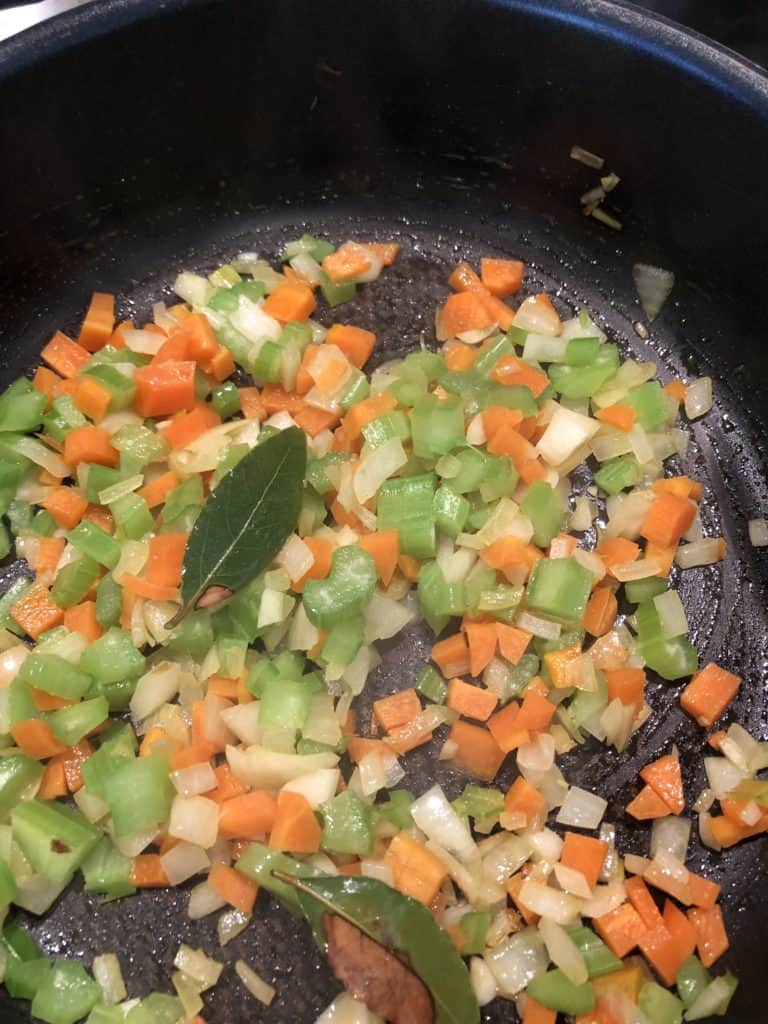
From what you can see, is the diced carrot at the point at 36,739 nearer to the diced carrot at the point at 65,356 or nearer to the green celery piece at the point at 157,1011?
the green celery piece at the point at 157,1011

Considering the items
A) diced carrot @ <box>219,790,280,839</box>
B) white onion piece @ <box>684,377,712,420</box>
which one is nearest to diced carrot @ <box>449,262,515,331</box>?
white onion piece @ <box>684,377,712,420</box>

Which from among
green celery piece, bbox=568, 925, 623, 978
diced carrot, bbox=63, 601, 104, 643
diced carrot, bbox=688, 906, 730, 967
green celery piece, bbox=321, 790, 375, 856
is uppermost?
diced carrot, bbox=63, 601, 104, 643

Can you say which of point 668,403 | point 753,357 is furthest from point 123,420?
point 753,357

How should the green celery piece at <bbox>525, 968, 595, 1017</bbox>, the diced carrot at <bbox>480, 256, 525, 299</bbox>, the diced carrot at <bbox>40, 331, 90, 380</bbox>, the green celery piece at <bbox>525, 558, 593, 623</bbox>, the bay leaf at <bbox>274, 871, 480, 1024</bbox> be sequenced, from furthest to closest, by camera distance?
the diced carrot at <bbox>480, 256, 525, 299</bbox> < the diced carrot at <bbox>40, 331, 90, 380</bbox> < the green celery piece at <bbox>525, 558, 593, 623</bbox> < the green celery piece at <bbox>525, 968, 595, 1017</bbox> < the bay leaf at <bbox>274, 871, 480, 1024</bbox>

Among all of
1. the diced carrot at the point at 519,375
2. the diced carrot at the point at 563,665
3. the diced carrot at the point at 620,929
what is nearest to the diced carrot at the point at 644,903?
the diced carrot at the point at 620,929

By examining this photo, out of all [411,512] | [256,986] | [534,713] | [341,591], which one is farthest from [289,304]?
[256,986]

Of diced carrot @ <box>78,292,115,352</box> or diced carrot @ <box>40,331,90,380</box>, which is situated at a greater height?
diced carrot @ <box>78,292,115,352</box>

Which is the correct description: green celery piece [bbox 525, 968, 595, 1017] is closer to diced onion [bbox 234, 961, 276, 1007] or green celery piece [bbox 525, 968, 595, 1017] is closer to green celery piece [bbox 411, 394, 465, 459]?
diced onion [bbox 234, 961, 276, 1007]

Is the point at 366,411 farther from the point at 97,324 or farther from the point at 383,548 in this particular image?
the point at 97,324
